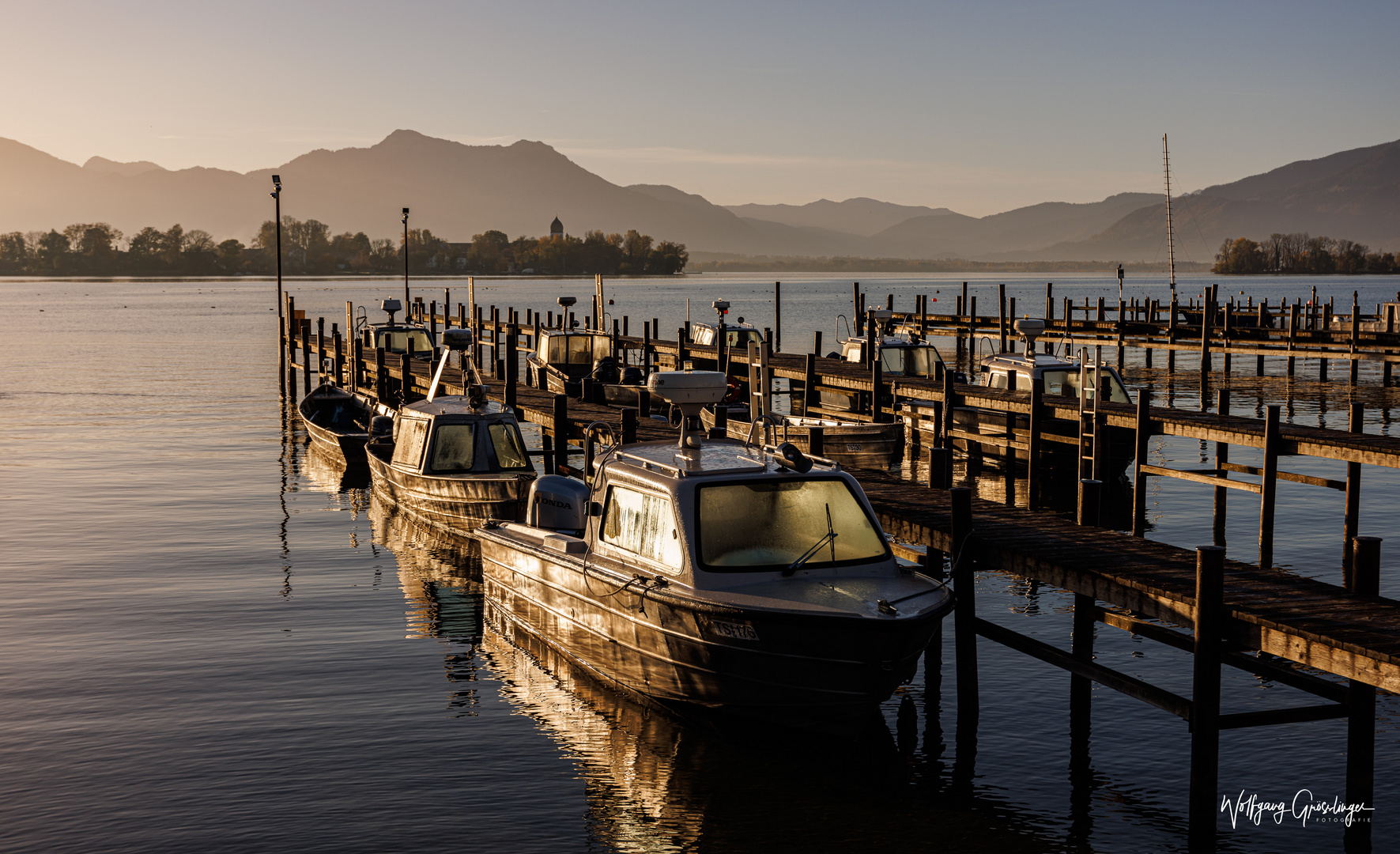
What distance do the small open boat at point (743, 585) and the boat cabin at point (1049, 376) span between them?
1384 centimetres

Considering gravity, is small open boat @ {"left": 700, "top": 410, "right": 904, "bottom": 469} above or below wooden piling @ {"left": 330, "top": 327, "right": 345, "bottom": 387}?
below

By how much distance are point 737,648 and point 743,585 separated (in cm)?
59

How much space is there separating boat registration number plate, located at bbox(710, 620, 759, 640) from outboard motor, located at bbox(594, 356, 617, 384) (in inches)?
924

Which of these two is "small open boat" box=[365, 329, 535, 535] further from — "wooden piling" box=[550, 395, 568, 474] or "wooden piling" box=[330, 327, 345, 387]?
"wooden piling" box=[330, 327, 345, 387]

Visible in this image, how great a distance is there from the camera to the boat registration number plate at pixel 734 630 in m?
11.0

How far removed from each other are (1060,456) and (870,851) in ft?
60.8

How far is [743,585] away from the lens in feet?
37.4

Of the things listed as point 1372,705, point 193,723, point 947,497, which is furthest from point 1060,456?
point 193,723

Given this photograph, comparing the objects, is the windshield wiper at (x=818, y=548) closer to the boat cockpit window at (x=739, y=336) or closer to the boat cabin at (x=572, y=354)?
the boat cabin at (x=572, y=354)

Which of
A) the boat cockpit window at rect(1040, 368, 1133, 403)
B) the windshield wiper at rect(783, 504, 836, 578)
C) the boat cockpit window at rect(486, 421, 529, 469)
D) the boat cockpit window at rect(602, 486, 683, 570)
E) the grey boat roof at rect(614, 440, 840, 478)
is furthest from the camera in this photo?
the boat cockpit window at rect(1040, 368, 1133, 403)

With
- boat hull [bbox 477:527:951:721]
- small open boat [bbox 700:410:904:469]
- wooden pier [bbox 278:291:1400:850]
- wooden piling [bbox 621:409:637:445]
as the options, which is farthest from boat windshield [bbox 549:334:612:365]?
boat hull [bbox 477:527:951:721]

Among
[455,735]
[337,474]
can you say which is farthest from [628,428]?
[337,474]

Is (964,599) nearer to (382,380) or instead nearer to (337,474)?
(337,474)

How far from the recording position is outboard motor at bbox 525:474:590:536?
15539 mm
